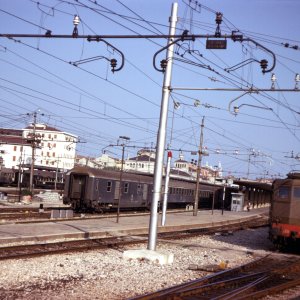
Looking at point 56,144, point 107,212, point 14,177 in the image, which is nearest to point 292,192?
point 107,212

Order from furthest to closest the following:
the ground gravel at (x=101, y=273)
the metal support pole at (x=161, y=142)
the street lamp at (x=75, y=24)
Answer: the metal support pole at (x=161, y=142)
the street lamp at (x=75, y=24)
the ground gravel at (x=101, y=273)

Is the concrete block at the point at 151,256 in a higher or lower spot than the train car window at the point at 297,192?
lower

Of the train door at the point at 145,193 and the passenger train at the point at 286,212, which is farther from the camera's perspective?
the train door at the point at 145,193

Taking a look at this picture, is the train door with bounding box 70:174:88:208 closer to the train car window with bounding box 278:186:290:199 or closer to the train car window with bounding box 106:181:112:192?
the train car window with bounding box 106:181:112:192

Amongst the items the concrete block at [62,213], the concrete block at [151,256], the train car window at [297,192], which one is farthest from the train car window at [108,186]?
the concrete block at [151,256]

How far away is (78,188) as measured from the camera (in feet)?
108

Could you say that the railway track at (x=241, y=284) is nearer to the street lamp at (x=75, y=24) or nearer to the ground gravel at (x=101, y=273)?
the ground gravel at (x=101, y=273)

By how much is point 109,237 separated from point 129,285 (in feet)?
32.5

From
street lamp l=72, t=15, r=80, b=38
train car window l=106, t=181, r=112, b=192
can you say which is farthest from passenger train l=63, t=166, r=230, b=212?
street lamp l=72, t=15, r=80, b=38

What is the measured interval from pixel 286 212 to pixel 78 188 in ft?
58.7

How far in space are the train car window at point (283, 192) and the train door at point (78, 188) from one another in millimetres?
16576

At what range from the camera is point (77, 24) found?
11.9 m

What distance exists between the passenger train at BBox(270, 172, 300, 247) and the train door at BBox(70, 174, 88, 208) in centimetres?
1641

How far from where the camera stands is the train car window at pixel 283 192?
18578mm
